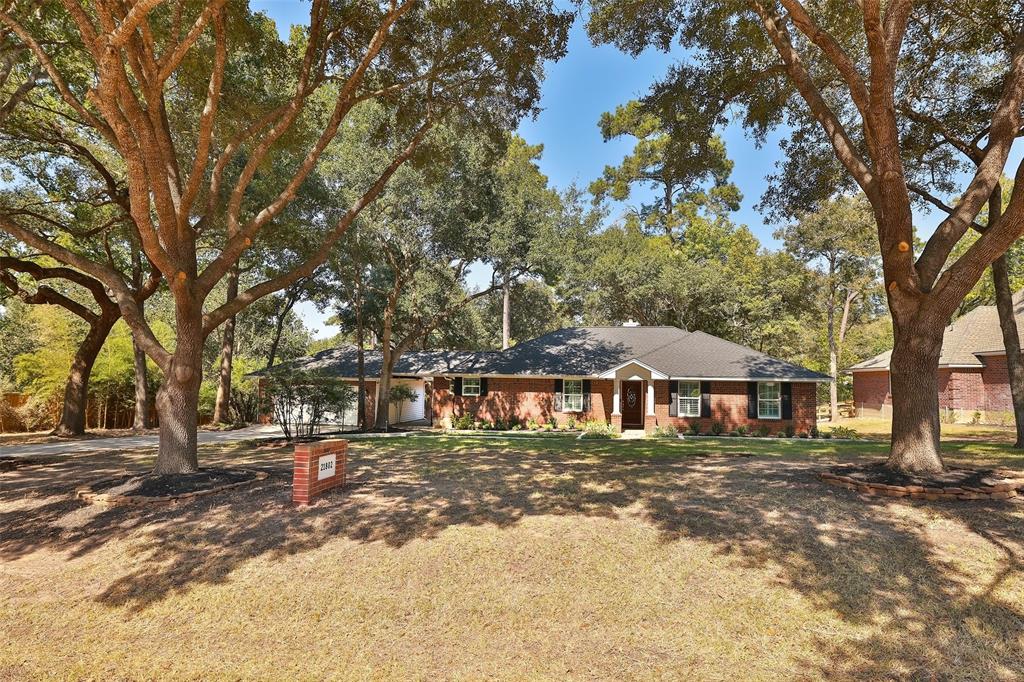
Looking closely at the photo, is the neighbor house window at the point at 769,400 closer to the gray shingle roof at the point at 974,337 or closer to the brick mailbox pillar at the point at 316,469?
the gray shingle roof at the point at 974,337

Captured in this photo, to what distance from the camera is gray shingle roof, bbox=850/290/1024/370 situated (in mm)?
23797

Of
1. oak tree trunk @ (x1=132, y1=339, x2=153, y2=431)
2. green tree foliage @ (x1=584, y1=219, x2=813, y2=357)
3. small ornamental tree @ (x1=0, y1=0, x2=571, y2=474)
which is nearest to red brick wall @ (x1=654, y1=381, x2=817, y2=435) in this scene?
green tree foliage @ (x1=584, y1=219, x2=813, y2=357)

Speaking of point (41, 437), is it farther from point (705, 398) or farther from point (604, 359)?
point (705, 398)

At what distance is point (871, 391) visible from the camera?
29.7 m

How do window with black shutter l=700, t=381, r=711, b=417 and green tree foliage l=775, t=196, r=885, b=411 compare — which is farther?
green tree foliage l=775, t=196, r=885, b=411

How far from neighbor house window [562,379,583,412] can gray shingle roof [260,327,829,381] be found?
635 millimetres

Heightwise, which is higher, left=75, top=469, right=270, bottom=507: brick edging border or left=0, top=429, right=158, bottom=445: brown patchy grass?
left=75, top=469, right=270, bottom=507: brick edging border

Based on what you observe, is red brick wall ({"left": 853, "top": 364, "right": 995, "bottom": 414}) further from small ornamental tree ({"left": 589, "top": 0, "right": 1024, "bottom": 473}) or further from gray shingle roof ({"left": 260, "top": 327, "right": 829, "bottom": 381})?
small ornamental tree ({"left": 589, "top": 0, "right": 1024, "bottom": 473})

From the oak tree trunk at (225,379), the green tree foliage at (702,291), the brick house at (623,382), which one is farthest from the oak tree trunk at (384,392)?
the green tree foliage at (702,291)

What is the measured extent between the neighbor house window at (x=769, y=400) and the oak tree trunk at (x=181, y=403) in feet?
62.4

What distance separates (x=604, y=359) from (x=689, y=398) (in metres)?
3.86

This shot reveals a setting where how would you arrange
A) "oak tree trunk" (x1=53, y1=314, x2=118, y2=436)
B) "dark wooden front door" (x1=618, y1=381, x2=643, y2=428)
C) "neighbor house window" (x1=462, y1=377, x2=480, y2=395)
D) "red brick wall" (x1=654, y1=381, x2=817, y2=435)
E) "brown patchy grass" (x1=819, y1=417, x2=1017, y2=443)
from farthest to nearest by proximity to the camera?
"neighbor house window" (x1=462, y1=377, x2=480, y2=395) < "dark wooden front door" (x1=618, y1=381, x2=643, y2=428) < "red brick wall" (x1=654, y1=381, x2=817, y2=435) < "oak tree trunk" (x1=53, y1=314, x2=118, y2=436) < "brown patchy grass" (x1=819, y1=417, x2=1017, y2=443)

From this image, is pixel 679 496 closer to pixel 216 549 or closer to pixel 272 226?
pixel 216 549

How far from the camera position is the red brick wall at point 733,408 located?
65.3ft
